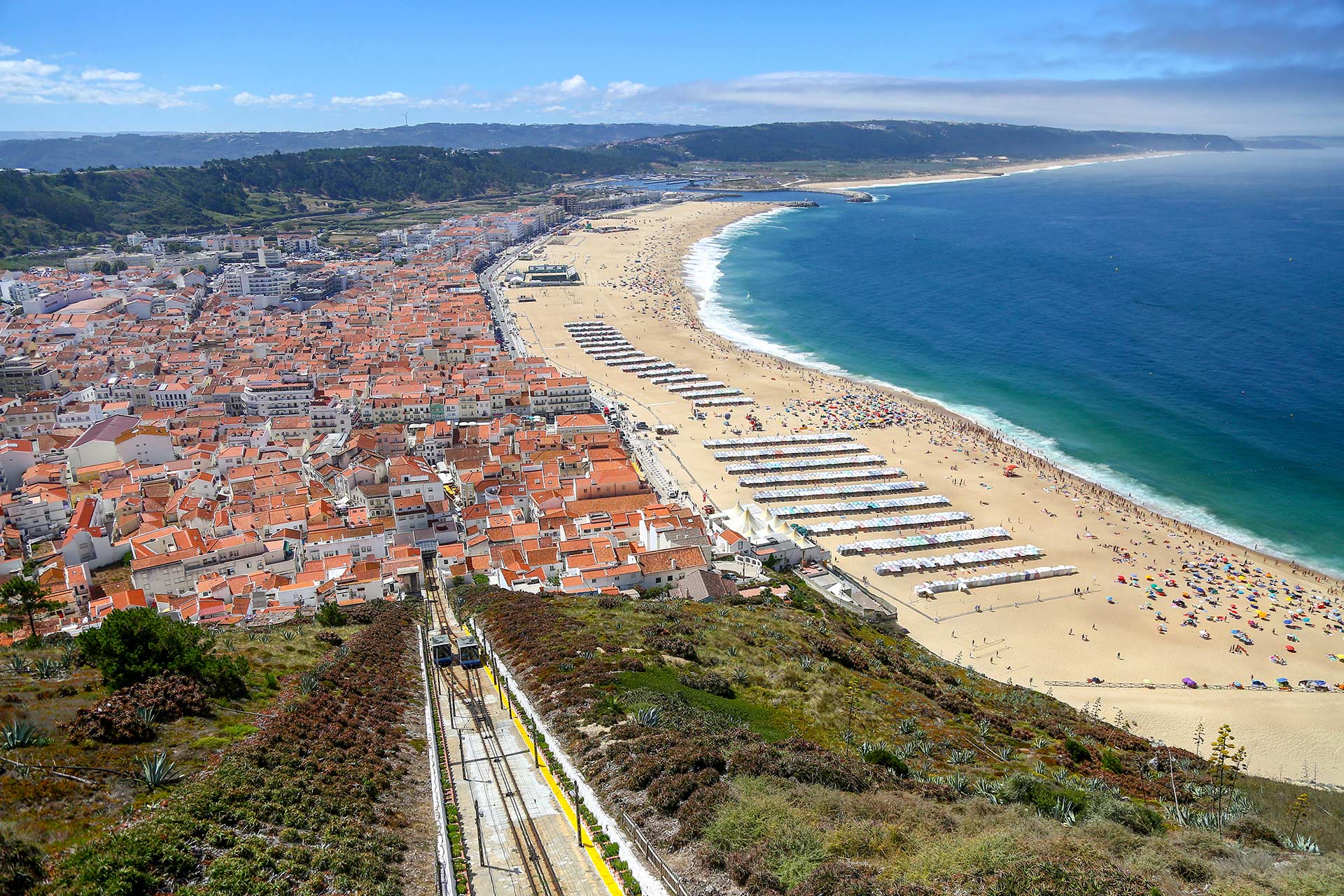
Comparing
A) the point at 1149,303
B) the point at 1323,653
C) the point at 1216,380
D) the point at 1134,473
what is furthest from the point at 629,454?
the point at 1149,303

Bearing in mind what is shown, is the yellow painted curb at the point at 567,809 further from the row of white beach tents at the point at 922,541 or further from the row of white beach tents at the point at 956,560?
the row of white beach tents at the point at 922,541

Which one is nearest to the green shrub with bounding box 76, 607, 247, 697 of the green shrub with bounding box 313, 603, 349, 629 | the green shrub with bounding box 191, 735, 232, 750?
the green shrub with bounding box 191, 735, 232, 750

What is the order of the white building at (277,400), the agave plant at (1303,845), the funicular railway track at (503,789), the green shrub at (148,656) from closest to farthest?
the funicular railway track at (503,789) → the agave plant at (1303,845) → the green shrub at (148,656) → the white building at (277,400)

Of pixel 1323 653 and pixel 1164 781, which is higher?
pixel 1164 781

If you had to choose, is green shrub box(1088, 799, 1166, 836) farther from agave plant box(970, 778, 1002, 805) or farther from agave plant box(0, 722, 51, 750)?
agave plant box(0, 722, 51, 750)

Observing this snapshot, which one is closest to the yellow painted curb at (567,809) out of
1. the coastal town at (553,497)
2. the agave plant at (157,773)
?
the agave plant at (157,773)

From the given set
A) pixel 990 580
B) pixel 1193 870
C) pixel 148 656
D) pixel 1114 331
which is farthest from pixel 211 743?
pixel 1114 331

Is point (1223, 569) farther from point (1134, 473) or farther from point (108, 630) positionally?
point (108, 630)
